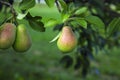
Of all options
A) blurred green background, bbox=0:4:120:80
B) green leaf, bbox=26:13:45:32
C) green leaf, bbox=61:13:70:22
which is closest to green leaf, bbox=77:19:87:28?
green leaf, bbox=61:13:70:22

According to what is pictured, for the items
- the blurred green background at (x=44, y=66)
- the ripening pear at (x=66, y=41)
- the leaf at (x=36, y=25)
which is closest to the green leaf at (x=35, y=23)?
the leaf at (x=36, y=25)

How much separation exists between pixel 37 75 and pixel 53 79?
0.25 meters

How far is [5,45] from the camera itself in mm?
1290

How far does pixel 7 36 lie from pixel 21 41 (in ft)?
0.19

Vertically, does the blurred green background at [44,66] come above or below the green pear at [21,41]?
below

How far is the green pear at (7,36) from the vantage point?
1287mm

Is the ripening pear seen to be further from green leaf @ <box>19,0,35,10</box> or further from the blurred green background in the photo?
the blurred green background

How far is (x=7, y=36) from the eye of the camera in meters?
1.30

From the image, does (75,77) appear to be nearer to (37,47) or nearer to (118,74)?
(118,74)

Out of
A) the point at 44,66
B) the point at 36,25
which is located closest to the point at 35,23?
the point at 36,25

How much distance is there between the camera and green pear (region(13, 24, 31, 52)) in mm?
1330

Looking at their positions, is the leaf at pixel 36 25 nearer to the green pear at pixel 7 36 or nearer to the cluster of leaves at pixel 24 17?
the cluster of leaves at pixel 24 17

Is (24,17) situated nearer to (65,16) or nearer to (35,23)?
(35,23)

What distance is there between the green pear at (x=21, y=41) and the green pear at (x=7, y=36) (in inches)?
0.9
